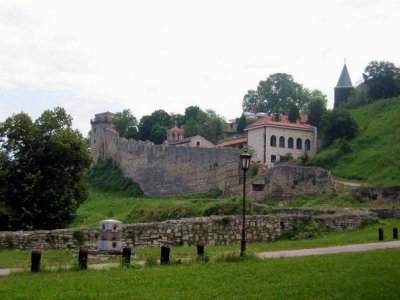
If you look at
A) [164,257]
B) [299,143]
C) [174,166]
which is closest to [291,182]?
[299,143]

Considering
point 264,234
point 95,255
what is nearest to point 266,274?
point 95,255

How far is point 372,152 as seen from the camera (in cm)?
6119

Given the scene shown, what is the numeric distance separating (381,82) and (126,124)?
40185 millimetres

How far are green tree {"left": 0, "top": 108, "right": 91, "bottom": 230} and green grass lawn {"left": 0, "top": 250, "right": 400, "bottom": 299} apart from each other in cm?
1842

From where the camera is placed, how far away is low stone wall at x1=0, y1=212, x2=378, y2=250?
20688 millimetres

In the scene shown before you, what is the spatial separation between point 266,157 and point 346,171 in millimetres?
13355

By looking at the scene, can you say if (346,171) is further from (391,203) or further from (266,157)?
(391,203)

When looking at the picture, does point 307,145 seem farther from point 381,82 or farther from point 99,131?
point 99,131

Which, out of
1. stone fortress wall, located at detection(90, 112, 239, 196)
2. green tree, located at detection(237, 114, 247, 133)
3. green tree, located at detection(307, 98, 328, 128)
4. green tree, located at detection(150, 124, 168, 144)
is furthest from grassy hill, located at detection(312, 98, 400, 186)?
green tree, located at detection(150, 124, 168, 144)

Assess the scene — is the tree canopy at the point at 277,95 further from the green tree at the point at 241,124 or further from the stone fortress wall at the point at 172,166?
the stone fortress wall at the point at 172,166

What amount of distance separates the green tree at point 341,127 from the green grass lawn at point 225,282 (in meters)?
53.2

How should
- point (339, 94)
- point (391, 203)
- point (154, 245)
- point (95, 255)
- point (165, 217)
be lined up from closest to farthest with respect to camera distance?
1. point (95, 255)
2. point (154, 245)
3. point (391, 203)
4. point (165, 217)
5. point (339, 94)

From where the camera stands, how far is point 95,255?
1881 cm

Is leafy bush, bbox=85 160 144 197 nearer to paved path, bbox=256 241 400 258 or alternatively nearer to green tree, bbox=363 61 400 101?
green tree, bbox=363 61 400 101
